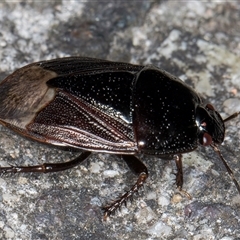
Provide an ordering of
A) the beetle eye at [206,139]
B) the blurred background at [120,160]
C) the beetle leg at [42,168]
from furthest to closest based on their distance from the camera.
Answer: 1. the beetle eye at [206,139]
2. the beetle leg at [42,168]
3. the blurred background at [120,160]

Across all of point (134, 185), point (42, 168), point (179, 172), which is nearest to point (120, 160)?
point (134, 185)

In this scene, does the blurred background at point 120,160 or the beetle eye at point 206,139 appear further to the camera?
the beetle eye at point 206,139

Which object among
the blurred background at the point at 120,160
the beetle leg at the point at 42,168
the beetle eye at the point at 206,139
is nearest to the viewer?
the blurred background at the point at 120,160

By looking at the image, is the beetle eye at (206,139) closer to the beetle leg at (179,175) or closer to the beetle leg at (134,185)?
the beetle leg at (179,175)

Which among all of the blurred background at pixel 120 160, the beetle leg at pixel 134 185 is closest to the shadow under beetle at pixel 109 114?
the beetle leg at pixel 134 185

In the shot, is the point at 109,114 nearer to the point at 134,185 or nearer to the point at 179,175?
the point at 134,185

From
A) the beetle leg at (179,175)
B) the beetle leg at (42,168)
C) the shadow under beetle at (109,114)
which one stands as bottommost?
the beetle leg at (179,175)

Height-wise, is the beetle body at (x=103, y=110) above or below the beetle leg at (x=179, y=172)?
above

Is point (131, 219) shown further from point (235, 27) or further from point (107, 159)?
point (235, 27)

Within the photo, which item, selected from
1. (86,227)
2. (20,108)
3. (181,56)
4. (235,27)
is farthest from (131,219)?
(235,27)
